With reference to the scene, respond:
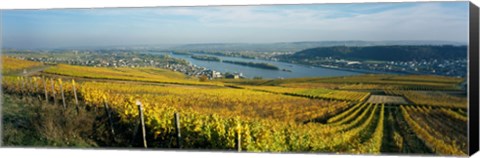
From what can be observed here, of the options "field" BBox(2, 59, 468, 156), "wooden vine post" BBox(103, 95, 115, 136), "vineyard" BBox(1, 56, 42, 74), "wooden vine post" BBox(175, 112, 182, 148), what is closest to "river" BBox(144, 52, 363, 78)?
"field" BBox(2, 59, 468, 156)

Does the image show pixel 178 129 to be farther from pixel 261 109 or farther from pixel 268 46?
pixel 268 46

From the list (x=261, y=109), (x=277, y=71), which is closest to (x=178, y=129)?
(x=261, y=109)

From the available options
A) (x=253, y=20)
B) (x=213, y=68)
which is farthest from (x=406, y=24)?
(x=213, y=68)

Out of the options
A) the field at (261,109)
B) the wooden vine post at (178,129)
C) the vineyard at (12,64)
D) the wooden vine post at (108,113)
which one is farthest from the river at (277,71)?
the vineyard at (12,64)

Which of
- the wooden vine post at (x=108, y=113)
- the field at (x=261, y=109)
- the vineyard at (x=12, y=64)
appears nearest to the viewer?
the field at (x=261, y=109)

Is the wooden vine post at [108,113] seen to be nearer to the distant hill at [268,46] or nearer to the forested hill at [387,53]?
the distant hill at [268,46]

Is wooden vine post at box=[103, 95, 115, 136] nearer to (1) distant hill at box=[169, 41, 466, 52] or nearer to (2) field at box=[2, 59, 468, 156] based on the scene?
(2) field at box=[2, 59, 468, 156]

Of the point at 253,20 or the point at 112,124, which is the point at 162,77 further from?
the point at 253,20
